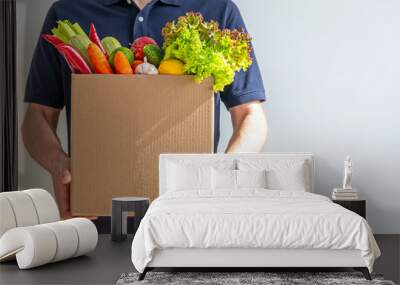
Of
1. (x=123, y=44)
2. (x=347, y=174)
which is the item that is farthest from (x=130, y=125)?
(x=347, y=174)

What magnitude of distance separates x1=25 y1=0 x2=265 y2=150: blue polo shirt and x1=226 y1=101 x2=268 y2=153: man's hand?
0.08 metres

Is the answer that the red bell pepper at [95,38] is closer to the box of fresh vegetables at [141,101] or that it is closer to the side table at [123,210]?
the box of fresh vegetables at [141,101]

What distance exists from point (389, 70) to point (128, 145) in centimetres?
257

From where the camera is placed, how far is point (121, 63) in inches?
240

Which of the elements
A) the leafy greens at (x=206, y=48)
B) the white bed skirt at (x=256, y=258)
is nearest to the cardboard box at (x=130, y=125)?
the leafy greens at (x=206, y=48)

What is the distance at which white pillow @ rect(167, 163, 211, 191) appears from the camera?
20.1 ft

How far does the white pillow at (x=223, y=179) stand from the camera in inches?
238

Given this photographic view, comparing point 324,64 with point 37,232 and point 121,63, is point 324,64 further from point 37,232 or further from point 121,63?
point 37,232

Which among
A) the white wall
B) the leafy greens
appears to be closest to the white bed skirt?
the leafy greens

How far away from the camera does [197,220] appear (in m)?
4.74

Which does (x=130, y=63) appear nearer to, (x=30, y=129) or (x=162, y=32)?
(x=162, y=32)

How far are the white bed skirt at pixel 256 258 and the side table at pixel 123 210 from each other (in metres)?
1.36

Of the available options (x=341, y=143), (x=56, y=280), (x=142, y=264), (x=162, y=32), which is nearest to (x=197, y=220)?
(x=142, y=264)

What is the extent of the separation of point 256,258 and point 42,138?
2951mm
